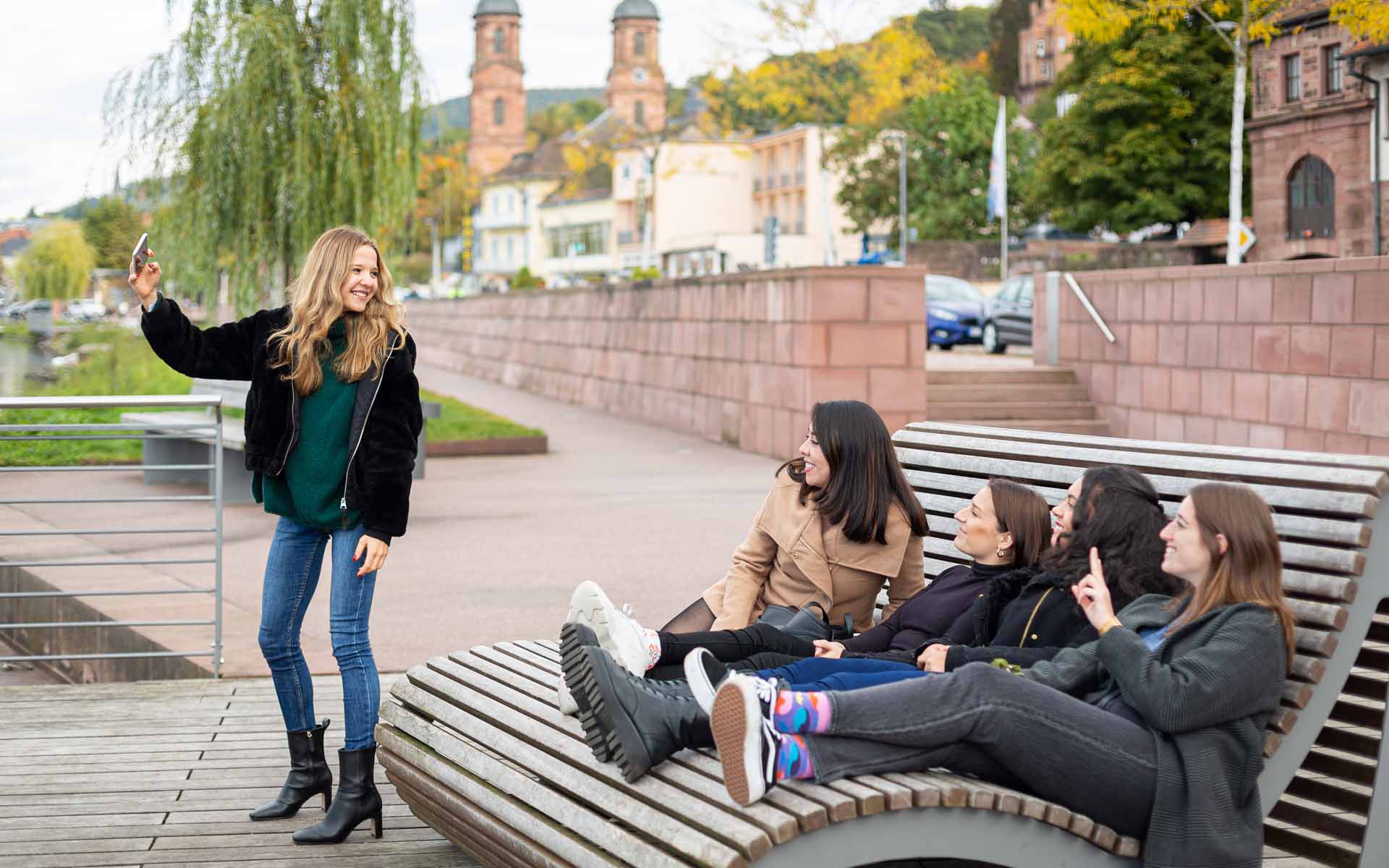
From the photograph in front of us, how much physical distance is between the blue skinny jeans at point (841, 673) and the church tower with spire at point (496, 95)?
157 m

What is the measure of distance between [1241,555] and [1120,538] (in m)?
0.49

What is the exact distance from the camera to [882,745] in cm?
337

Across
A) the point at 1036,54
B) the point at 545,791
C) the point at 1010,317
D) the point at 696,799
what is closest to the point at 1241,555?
the point at 696,799

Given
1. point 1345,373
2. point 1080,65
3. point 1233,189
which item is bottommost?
point 1345,373

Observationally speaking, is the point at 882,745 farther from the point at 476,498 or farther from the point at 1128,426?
the point at 1128,426

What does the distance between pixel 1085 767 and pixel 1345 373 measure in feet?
34.4

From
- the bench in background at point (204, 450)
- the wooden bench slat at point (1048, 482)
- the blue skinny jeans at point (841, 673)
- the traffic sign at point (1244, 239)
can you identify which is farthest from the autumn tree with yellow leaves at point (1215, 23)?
the blue skinny jeans at point (841, 673)

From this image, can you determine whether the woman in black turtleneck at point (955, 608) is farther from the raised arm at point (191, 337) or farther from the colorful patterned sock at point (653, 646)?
the raised arm at point (191, 337)

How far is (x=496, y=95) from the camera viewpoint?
524 ft

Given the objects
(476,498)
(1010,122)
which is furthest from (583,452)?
(1010,122)

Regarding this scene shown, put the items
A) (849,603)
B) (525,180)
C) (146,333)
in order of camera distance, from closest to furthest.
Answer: (146,333), (849,603), (525,180)

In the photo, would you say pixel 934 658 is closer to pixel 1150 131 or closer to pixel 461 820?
pixel 461 820

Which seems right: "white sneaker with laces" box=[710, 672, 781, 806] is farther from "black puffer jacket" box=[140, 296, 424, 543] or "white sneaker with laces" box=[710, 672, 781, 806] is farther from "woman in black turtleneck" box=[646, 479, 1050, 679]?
"black puffer jacket" box=[140, 296, 424, 543]

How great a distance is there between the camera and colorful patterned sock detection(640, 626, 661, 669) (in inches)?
167
